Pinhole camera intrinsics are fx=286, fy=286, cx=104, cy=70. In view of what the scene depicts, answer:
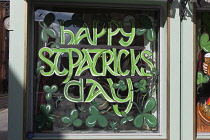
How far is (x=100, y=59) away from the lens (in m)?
5.51

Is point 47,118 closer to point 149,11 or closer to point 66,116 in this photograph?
point 66,116

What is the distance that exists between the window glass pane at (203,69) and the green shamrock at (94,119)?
185cm

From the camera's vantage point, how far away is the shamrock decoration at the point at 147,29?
5.59 m

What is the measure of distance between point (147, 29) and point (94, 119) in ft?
6.63

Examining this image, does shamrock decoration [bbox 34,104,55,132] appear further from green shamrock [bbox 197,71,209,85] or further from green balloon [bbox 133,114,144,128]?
green shamrock [bbox 197,71,209,85]

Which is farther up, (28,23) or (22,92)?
(28,23)

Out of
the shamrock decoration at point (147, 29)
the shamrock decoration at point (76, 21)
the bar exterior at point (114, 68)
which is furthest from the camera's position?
the shamrock decoration at point (147, 29)

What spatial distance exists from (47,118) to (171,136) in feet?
7.65

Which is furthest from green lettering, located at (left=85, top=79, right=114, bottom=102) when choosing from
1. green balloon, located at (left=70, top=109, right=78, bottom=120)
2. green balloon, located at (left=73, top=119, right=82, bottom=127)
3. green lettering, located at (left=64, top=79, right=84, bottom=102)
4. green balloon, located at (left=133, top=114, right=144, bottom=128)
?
green balloon, located at (left=133, top=114, right=144, bottom=128)

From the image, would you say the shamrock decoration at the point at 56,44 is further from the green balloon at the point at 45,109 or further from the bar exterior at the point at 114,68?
the green balloon at the point at 45,109

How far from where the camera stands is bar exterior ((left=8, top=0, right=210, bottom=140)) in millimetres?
5281

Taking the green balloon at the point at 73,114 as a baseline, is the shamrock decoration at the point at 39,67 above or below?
above

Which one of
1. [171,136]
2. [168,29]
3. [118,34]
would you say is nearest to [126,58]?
[118,34]

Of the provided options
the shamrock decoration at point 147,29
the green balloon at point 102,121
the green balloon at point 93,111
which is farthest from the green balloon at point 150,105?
the shamrock decoration at point 147,29
